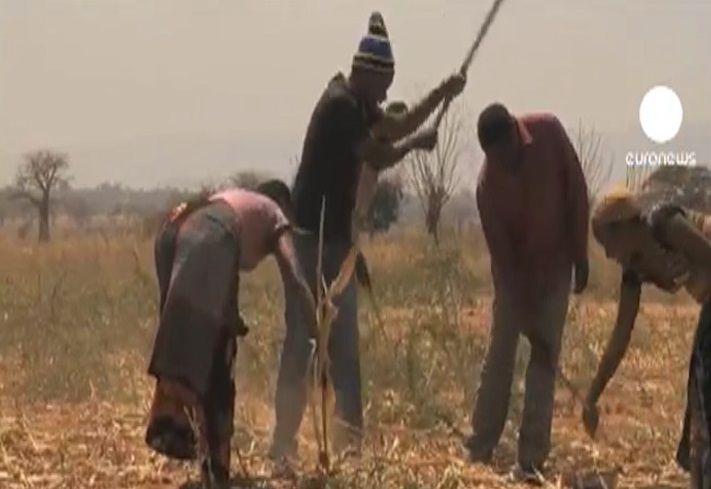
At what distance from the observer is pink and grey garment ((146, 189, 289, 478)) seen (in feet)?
20.8

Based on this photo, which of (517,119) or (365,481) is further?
(517,119)

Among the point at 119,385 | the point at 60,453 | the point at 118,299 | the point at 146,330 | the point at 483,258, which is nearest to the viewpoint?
the point at 60,453

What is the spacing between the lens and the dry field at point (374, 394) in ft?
22.4

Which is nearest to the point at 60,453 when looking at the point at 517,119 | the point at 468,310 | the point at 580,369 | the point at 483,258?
the point at 517,119

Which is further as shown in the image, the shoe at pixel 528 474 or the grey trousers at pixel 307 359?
the grey trousers at pixel 307 359

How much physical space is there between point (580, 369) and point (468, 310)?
265cm

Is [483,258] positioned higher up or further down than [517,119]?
further down

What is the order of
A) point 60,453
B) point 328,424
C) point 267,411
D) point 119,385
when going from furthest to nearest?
point 119,385 < point 267,411 < point 60,453 < point 328,424

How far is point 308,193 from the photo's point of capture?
7.25 m

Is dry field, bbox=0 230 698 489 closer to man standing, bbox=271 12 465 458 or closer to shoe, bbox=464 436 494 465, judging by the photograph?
shoe, bbox=464 436 494 465

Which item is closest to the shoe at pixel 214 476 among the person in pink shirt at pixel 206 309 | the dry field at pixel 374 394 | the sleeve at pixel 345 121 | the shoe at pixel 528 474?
the person in pink shirt at pixel 206 309

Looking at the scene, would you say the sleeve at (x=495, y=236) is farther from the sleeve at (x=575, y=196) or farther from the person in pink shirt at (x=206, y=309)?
the person in pink shirt at (x=206, y=309)

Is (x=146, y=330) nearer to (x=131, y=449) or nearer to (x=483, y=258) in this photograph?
(x=131, y=449)

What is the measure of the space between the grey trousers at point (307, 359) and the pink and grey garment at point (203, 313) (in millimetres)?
596
